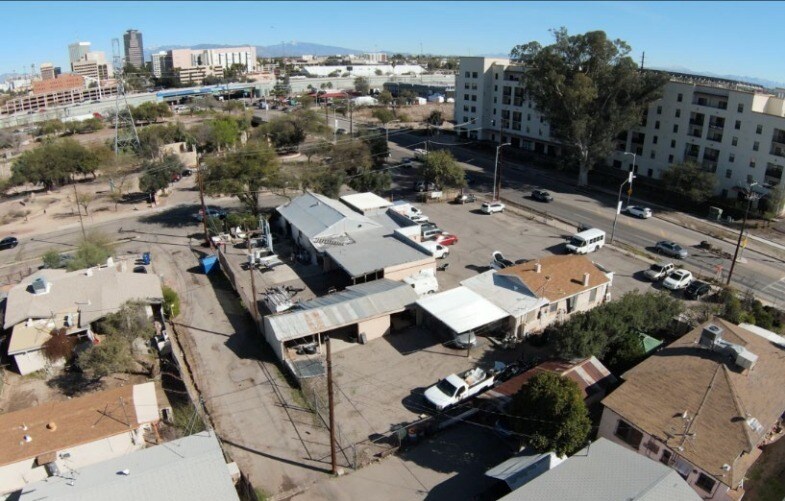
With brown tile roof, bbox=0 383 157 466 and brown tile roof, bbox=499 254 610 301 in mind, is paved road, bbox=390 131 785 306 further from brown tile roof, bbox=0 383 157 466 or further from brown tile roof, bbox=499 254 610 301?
brown tile roof, bbox=0 383 157 466

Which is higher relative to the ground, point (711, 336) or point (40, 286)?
→ point (711, 336)

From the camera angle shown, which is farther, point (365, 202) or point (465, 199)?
point (465, 199)

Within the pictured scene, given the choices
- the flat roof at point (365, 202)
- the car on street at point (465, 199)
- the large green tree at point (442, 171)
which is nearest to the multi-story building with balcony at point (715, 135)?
the car on street at point (465, 199)

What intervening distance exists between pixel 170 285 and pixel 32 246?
18.1 metres

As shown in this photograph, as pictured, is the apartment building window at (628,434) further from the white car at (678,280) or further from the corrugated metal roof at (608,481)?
the white car at (678,280)

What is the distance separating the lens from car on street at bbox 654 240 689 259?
4050 cm

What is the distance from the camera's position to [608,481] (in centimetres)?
1664

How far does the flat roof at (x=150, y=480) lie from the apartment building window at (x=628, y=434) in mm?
14473

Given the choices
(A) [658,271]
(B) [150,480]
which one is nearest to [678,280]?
(A) [658,271]

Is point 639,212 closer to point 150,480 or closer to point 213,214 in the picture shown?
point 213,214

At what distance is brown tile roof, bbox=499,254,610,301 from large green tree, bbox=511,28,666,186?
2454cm

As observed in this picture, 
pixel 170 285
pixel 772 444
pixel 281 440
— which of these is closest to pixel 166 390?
pixel 281 440

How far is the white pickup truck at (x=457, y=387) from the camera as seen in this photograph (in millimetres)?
23703

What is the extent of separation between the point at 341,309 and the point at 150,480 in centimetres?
1286
